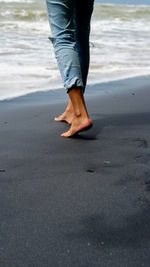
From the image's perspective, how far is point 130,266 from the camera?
1.06 m

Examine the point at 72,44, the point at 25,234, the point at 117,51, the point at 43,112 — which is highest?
the point at 72,44

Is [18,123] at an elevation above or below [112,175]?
below

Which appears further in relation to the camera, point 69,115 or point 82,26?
point 69,115

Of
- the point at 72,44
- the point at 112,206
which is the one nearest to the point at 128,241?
the point at 112,206

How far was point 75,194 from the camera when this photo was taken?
150 centimetres

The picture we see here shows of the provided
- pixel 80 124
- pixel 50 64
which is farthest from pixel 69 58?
pixel 50 64

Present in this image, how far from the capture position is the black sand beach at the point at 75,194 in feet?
3.71

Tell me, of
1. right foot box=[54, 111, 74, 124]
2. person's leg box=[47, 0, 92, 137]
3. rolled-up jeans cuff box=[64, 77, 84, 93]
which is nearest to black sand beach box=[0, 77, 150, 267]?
right foot box=[54, 111, 74, 124]

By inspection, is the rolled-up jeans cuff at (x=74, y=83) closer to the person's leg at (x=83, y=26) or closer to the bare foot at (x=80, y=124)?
the bare foot at (x=80, y=124)

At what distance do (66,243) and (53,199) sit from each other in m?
0.30

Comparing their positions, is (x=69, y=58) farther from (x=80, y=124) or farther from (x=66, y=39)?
(x=80, y=124)

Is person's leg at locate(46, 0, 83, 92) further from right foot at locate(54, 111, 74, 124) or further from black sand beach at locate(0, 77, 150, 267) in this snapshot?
right foot at locate(54, 111, 74, 124)

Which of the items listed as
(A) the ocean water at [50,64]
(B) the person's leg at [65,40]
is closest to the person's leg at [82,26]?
(B) the person's leg at [65,40]

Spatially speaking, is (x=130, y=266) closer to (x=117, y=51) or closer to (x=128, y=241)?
(x=128, y=241)
